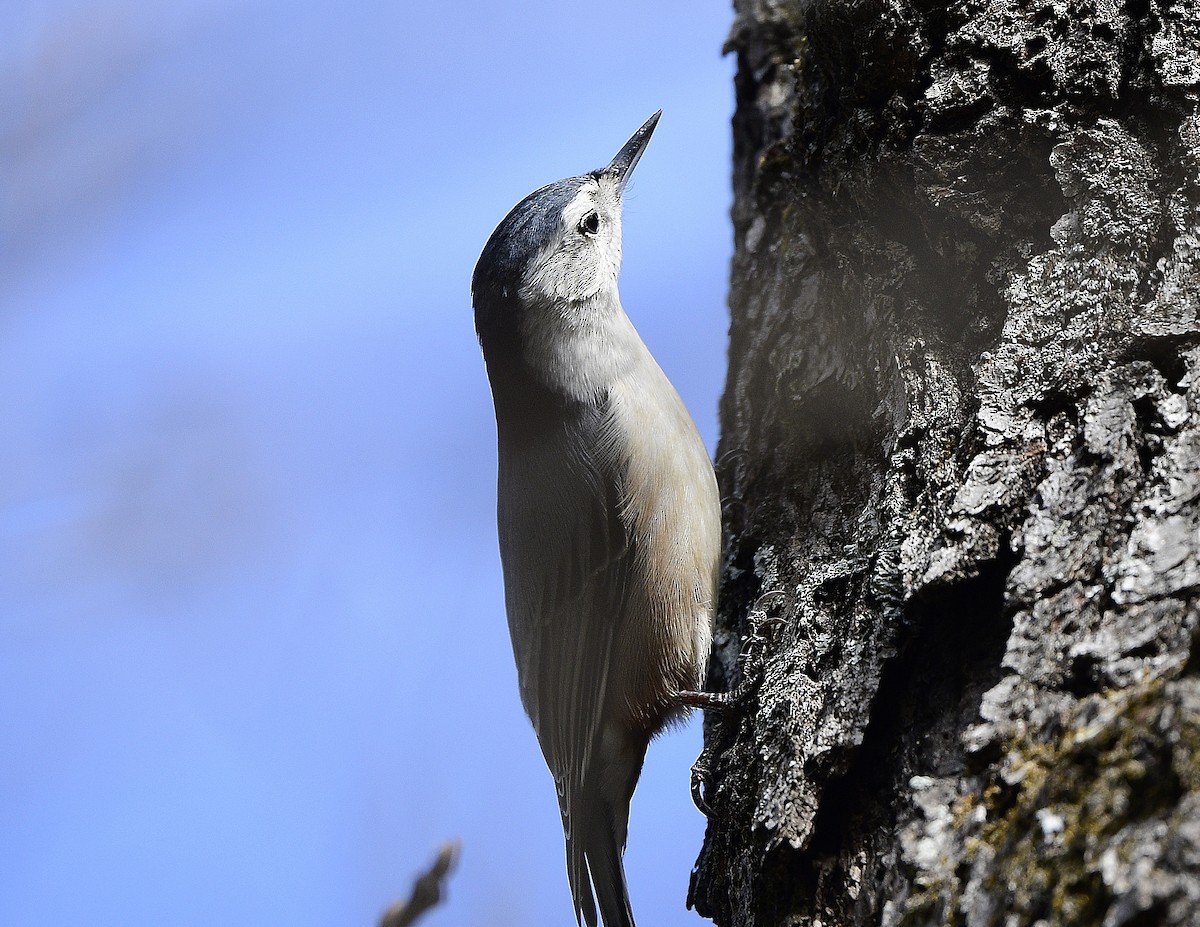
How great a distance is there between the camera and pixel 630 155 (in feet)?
11.1

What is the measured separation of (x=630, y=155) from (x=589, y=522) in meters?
1.24

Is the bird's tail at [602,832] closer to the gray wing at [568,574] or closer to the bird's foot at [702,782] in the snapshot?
the gray wing at [568,574]

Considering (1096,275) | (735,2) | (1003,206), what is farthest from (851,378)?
(735,2)

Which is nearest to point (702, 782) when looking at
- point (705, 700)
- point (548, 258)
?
point (705, 700)

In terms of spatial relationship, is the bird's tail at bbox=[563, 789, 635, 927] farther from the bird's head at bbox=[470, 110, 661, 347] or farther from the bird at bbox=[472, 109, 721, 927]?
the bird's head at bbox=[470, 110, 661, 347]

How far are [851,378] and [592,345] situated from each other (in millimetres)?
998

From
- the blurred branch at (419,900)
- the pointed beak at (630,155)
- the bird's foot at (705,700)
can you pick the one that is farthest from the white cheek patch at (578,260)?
the blurred branch at (419,900)

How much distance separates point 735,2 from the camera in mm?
3199

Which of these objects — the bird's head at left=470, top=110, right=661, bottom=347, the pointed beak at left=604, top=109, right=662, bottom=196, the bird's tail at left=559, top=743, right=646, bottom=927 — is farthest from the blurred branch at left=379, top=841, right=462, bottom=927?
the pointed beak at left=604, top=109, right=662, bottom=196

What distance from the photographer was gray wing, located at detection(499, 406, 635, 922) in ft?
9.03

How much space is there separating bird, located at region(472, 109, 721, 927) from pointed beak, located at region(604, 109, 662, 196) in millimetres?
229

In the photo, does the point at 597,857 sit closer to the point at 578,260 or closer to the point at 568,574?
the point at 568,574

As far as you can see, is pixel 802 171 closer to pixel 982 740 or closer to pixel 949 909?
pixel 982 740

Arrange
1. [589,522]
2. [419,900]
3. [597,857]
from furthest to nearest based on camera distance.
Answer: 1. [589,522]
2. [597,857]
3. [419,900]
